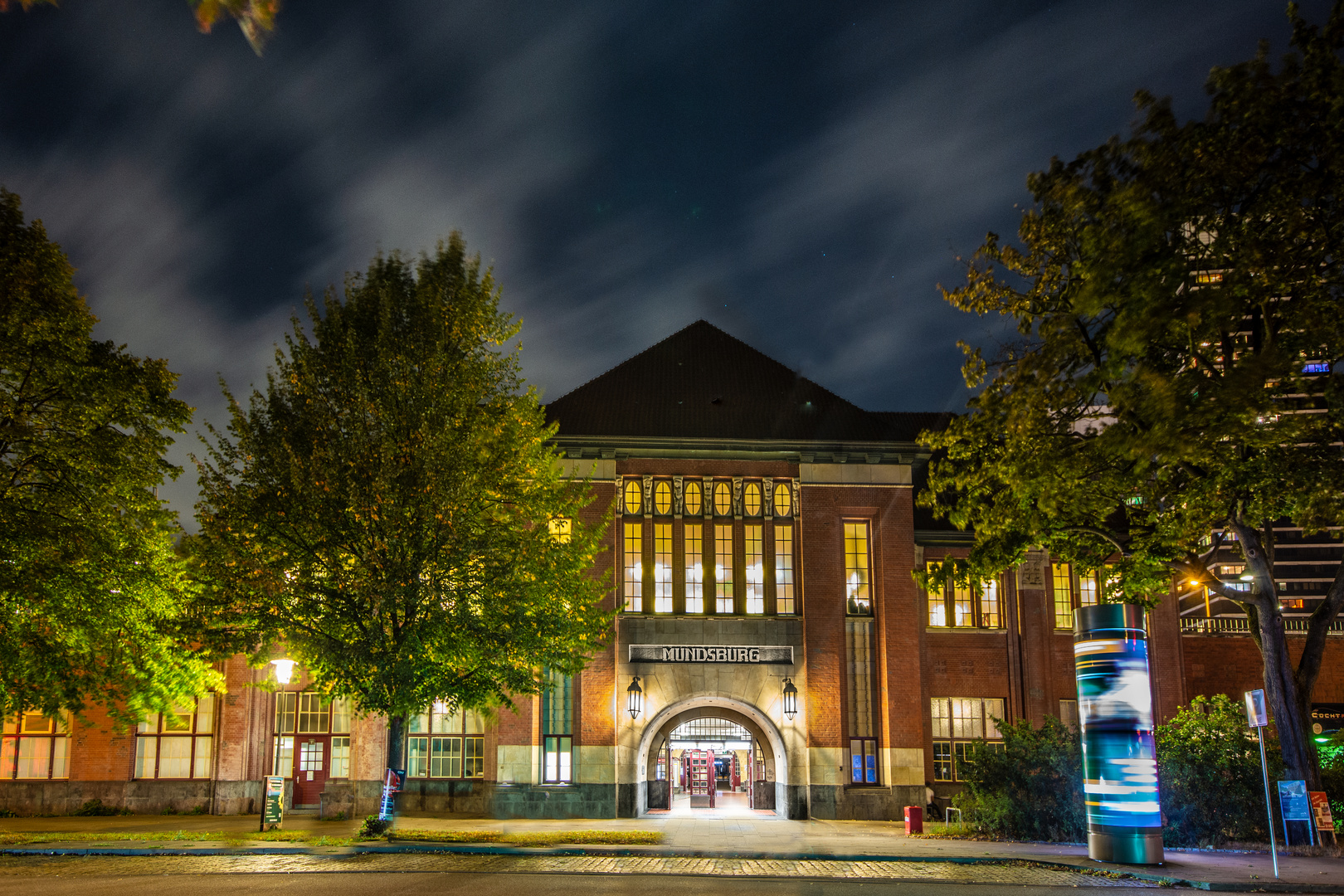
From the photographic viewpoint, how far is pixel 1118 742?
1780cm

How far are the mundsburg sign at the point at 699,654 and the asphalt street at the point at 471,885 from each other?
504 inches

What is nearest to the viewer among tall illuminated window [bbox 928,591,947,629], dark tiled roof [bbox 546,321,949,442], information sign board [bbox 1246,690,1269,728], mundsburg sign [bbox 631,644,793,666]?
information sign board [bbox 1246,690,1269,728]

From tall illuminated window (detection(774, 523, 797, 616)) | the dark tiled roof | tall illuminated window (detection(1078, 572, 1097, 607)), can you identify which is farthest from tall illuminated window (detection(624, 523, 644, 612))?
tall illuminated window (detection(1078, 572, 1097, 607))

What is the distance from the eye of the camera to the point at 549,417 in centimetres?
3203

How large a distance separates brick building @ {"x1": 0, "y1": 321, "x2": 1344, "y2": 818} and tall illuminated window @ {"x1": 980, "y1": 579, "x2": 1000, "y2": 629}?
58mm

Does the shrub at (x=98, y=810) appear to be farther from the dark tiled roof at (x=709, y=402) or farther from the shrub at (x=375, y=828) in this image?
the dark tiled roof at (x=709, y=402)

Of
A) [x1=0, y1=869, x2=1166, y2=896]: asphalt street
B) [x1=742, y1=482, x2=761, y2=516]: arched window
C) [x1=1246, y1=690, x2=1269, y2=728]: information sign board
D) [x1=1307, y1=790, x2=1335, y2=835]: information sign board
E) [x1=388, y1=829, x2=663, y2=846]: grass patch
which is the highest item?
[x1=742, y1=482, x2=761, y2=516]: arched window

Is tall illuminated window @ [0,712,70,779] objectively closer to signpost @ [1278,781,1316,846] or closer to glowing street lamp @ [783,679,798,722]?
glowing street lamp @ [783,679,798,722]

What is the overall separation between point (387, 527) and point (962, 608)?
65.6 ft

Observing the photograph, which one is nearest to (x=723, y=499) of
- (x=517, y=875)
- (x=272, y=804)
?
(x=272, y=804)

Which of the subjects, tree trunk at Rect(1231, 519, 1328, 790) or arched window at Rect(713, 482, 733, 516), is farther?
arched window at Rect(713, 482, 733, 516)

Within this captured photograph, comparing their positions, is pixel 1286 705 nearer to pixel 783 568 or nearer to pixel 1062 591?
pixel 1062 591

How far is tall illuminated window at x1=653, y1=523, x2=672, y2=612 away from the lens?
30.3 m

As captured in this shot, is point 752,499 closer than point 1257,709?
No
